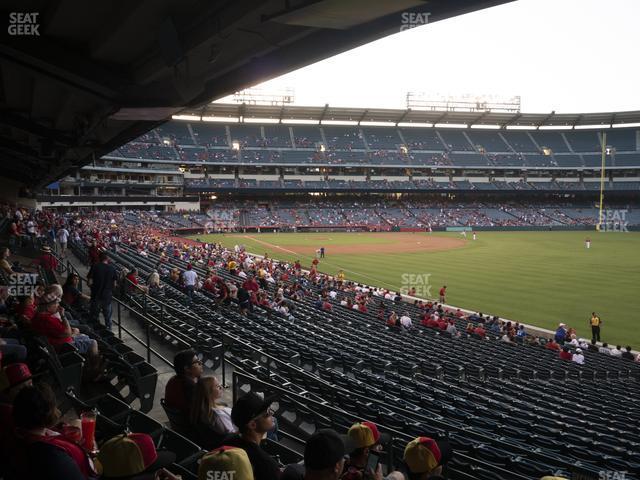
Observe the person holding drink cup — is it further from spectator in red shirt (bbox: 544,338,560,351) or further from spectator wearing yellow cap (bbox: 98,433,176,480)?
spectator in red shirt (bbox: 544,338,560,351)

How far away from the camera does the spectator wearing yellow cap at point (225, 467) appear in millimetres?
2410

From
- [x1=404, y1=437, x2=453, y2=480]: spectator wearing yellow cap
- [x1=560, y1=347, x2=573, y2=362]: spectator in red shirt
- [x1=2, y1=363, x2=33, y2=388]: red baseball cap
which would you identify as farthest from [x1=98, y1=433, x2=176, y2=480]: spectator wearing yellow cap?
[x1=560, y1=347, x2=573, y2=362]: spectator in red shirt

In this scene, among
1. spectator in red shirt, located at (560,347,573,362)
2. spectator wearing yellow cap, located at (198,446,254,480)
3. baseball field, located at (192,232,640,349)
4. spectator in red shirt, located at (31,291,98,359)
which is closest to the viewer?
spectator wearing yellow cap, located at (198,446,254,480)

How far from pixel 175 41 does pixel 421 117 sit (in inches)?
3575

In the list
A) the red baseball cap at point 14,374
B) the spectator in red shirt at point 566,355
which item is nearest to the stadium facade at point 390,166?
the spectator in red shirt at point 566,355

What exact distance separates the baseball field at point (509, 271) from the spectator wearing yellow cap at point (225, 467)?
20.2 m

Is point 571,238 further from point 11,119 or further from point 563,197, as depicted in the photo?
point 11,119

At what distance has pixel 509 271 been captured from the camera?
33.8m

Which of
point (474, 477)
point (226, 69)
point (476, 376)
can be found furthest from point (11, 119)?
point (476, 376)

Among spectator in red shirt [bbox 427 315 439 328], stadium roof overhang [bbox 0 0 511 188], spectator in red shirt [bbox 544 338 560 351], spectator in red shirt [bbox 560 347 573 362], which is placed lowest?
spectator in red shirt [bbox 544 338 560 351]

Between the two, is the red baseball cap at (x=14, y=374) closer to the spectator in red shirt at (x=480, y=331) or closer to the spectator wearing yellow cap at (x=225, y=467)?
the spectator wearing yellow cap at (x=225, y=467)

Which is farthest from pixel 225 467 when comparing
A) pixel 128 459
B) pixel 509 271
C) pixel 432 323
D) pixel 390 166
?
pixel 390 166

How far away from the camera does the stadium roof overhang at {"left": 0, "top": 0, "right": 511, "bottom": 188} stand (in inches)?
149

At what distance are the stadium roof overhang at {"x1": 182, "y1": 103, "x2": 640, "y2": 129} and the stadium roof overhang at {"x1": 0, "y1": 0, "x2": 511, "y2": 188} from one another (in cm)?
7836
